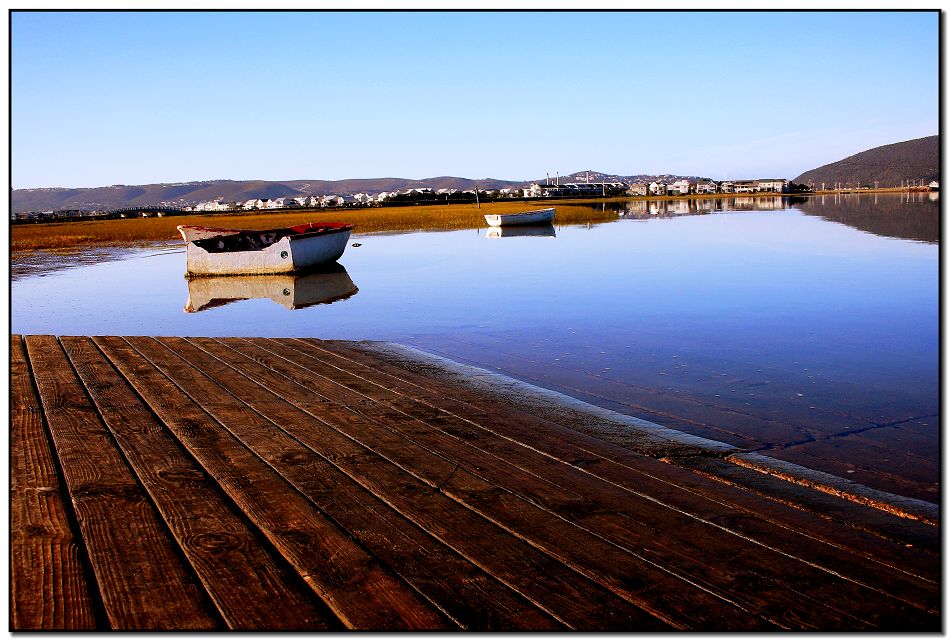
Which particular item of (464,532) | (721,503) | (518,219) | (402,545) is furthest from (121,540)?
(518,219)

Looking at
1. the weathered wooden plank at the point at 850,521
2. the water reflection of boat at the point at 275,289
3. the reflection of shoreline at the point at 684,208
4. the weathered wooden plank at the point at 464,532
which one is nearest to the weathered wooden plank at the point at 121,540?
the weathered wooden plank at the point at 464,532

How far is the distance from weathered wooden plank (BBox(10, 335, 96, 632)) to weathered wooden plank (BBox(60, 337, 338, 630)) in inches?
14.8

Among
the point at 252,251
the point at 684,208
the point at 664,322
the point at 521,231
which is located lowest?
the point at 664,322

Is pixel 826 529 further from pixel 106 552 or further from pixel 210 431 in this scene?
pixel 210 431

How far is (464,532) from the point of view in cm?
336

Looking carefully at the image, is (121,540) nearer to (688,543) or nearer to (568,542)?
(568,542)

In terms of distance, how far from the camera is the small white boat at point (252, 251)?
2259 centimetres

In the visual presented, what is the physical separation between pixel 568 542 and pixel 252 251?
67.2 feet

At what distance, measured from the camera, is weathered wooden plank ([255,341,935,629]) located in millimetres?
2766

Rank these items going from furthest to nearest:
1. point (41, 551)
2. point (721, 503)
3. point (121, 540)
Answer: point (721, 503), point (121, 540), point (41, 551)

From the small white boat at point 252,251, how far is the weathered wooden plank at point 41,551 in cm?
1834

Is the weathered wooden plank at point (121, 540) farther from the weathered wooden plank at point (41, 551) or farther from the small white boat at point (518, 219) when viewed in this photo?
the small white boat at point (518, 219)

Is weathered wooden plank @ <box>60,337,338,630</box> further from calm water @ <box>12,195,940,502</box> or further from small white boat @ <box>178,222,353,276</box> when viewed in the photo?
small white boat @ <box>178,222,353,276</box>

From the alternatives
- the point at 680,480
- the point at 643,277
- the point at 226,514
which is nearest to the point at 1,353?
the point at 226,514
